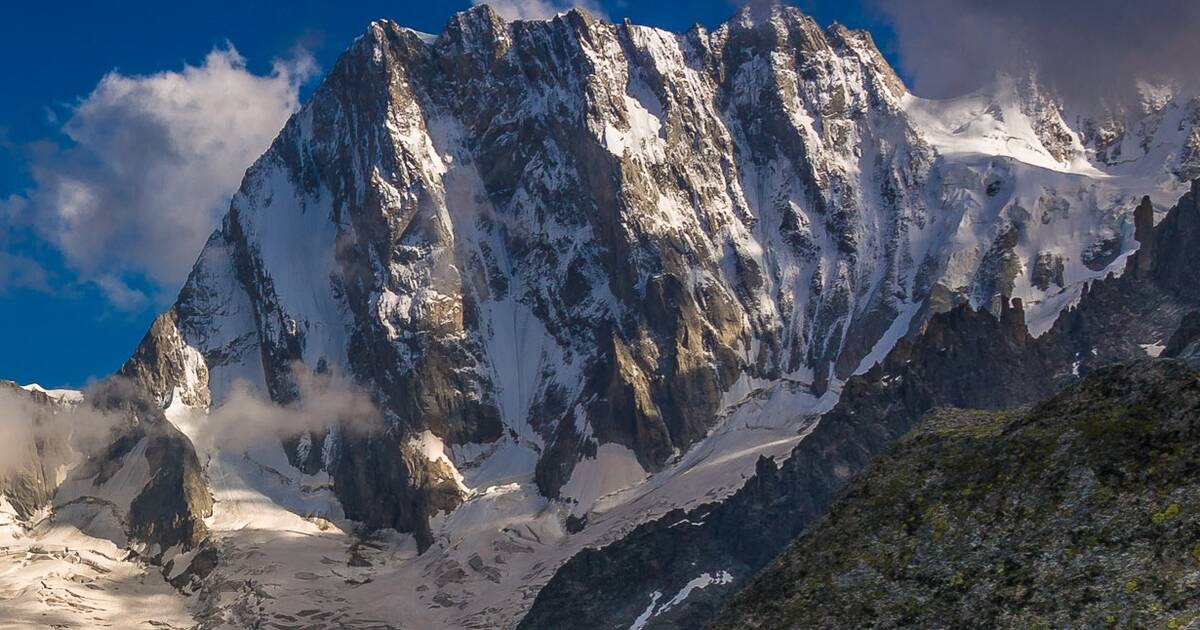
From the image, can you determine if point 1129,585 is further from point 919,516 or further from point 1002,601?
point 919,516

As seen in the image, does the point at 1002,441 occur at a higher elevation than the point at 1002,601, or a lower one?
higher

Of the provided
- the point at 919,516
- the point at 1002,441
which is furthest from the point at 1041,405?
the point at 919,516

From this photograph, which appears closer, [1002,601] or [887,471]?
[1002,601]

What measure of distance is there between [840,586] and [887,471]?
3.38 metres

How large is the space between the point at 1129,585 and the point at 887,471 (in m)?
6.97

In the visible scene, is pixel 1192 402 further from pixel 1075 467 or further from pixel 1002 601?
pixel 1002 601

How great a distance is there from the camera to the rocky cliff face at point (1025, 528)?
2570cm

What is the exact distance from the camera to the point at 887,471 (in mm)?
31641

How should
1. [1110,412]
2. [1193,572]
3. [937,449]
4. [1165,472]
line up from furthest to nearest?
1. [937,449]
2. [1110,412]
3. [1165,472]
4. [1193,572]

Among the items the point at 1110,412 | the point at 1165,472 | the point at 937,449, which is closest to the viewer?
the point at 1165,472

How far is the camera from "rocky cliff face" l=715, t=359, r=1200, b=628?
25703 mm

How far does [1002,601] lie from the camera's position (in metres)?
26.6

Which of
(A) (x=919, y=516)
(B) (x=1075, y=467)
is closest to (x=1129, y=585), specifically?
(B) (x=1075, y=467)

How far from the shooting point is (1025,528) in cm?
2770
